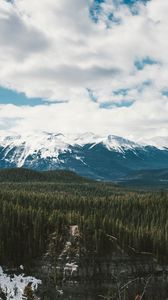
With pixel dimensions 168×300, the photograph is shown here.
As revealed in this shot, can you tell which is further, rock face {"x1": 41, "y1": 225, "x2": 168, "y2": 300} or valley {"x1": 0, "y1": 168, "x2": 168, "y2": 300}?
valley {"x1": 0, "y1": 168, "x2": 168, "y2": 300}

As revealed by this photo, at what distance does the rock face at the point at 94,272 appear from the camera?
5012 inches

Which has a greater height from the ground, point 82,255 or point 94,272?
point 82,255

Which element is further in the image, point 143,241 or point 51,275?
point 143,241

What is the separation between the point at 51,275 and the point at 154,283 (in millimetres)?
31890

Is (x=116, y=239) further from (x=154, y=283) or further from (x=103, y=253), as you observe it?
(x=154, y=283)

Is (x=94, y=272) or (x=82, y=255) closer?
(x=94, y=272)

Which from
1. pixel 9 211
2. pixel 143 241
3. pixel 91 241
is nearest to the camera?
pixel 91 241

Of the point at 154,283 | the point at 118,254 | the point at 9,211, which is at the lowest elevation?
the point at 154,283

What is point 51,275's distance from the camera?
130 metres

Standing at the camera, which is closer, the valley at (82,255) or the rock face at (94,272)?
the rock face at (94,272)

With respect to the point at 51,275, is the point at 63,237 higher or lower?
higher

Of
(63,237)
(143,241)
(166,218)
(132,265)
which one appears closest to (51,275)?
(63,237)

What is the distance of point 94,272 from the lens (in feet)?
431

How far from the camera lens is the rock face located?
127312 millimetres
